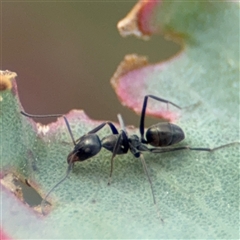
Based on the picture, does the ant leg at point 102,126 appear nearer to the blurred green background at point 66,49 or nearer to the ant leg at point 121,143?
the ant leg at point 121,143

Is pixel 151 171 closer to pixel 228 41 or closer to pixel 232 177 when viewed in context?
pixel 232 177

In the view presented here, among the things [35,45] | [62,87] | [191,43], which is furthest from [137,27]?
[35,45]

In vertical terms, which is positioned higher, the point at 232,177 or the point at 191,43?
the point at 191,43

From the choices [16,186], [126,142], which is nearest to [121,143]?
[126,142]

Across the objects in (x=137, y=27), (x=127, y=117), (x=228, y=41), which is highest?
(x=137, y=27)

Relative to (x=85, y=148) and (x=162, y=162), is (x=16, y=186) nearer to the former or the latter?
(x=85, y=148)

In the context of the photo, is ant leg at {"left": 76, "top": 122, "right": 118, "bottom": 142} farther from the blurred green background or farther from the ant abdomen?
the blurred green background
